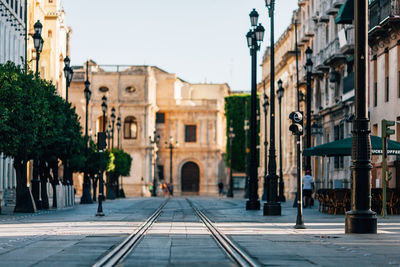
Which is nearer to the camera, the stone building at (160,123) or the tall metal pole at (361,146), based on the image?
the tall metal pole at (361,146)

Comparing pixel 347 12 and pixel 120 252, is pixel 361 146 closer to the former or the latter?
pixel 120 252

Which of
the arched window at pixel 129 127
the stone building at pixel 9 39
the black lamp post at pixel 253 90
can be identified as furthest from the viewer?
the arched window at pixel 129 127

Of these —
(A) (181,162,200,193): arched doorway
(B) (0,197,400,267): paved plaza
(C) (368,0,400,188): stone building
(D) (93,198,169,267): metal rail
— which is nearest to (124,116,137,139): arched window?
(A) (181,162,200,193): arched doorway

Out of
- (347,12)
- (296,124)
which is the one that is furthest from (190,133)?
(296,124)

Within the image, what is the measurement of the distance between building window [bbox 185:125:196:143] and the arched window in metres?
9.62

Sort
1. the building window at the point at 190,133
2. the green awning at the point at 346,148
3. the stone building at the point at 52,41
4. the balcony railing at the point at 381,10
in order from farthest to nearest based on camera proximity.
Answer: the building window at the point at 190,133 < the stone building at the point at 52,41 < the balcony railing at the point at 381,10 < the green awning at the point at 346,148

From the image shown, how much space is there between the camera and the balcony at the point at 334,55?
53.5m

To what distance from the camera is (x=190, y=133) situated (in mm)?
119750

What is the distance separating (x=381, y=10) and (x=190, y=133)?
80069 millimetres

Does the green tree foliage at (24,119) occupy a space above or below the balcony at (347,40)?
below

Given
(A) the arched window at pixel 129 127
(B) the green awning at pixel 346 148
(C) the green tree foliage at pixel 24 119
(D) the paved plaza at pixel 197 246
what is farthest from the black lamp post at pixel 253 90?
(A) the arched window at pixel 129 127

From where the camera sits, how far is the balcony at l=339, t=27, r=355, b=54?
157 ft

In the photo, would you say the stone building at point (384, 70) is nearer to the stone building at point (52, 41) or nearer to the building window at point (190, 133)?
the stone building at point (52, 41)

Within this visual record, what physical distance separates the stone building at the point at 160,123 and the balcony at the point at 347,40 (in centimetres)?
6054
